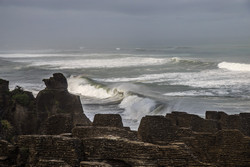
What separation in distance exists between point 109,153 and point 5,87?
37.4 feet

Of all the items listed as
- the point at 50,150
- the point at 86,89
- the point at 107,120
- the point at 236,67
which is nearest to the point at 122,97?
the point at 86,89

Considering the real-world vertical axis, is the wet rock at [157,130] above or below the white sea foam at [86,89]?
above

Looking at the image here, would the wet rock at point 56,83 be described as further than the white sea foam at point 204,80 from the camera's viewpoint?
No

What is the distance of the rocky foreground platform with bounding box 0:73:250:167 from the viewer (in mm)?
8250

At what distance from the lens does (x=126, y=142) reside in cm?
827

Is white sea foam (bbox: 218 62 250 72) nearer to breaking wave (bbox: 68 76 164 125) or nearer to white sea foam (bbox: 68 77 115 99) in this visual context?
breaking wave (bbox: 68 76 164 125)

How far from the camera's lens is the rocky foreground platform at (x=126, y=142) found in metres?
8.25

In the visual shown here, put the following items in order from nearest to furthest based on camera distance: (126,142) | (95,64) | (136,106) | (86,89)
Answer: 1. (126,142)
2. (136,106)
3. (86,89)
4. (95,64)

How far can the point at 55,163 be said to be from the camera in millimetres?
8219

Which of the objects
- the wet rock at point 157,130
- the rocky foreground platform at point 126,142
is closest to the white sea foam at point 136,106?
the rocky foreground platform at point 126,142

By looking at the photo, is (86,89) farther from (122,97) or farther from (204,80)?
(204,80)

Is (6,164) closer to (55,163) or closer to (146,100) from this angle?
(55,163)

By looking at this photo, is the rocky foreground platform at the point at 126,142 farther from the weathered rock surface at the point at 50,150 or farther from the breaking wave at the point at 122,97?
the breaking wave at the point at 122,97

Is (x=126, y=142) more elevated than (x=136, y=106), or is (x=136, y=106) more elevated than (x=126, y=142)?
(x=126, y=142)
